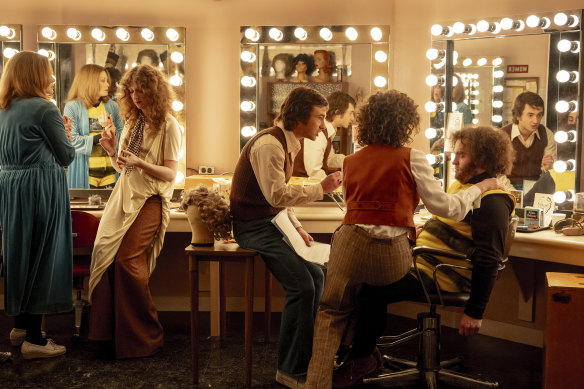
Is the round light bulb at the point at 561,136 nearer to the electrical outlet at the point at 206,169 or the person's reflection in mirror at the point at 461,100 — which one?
the person's reflection in mirror at the point at 461,100

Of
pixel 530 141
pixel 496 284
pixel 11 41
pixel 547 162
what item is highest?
pixel 11 41

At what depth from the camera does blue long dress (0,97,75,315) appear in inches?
136

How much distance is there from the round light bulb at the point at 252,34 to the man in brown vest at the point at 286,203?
142 cm

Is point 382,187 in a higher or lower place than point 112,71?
lower

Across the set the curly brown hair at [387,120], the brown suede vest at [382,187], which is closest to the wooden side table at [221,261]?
the brown suede vest at [382,187]

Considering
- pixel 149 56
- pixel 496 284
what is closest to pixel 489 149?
pixel 496 284

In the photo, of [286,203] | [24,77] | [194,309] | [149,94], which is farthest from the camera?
[149,94]

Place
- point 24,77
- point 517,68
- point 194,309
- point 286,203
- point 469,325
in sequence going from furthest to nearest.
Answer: point 517,68 < point 24,77 < point 194,309 < point 286,203 < point 469,325

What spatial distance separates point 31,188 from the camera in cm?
347

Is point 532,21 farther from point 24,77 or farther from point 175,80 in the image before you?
point 24,77

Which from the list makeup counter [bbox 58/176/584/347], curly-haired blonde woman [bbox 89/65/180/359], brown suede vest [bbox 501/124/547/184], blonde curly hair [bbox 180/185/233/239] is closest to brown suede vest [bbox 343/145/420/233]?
blonde curly hair [bbox 180/185/233/239]

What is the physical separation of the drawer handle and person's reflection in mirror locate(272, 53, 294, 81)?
2.22 metres

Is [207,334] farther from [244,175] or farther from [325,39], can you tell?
[325,39]

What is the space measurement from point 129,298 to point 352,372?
122 centimetres
